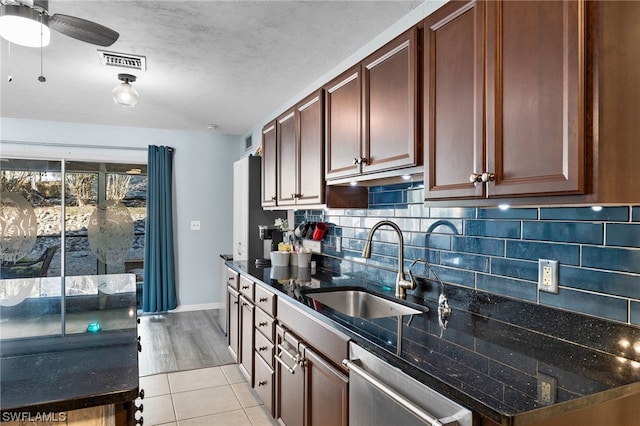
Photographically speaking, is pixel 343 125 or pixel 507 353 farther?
pixel 343 125

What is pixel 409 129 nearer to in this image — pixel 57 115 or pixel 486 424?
pixel 486 424

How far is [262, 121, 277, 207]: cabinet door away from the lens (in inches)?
136

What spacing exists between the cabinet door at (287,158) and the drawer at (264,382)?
1.19 m

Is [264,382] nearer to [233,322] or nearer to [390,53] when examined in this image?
[233,322]

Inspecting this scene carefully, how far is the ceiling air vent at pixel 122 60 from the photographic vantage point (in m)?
2.71

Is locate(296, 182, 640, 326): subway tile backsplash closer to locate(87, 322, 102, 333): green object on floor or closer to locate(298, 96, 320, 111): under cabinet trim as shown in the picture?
locate(298, 96, 320, 111): under cabinet trim

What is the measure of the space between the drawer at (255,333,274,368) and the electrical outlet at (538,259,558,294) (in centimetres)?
160

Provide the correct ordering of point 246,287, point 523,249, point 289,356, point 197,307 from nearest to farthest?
point 523,249, point 289,356, point 246,287, point 197,307

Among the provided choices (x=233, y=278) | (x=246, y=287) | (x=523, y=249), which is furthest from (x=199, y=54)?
(x=523, y=249)

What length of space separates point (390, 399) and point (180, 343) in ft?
11.0

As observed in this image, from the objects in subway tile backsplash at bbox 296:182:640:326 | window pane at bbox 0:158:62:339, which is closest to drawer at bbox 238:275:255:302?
subway tile backsplash at bbox 296:182:640:326

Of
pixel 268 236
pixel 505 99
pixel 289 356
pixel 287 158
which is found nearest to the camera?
pixel 505 99

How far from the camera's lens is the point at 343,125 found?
7.61 feet

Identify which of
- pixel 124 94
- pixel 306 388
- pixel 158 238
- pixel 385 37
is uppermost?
pixel 385 37
